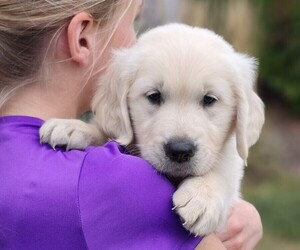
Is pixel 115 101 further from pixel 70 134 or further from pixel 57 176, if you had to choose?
pixel 57 176

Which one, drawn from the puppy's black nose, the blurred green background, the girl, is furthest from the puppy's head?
the blurred green background

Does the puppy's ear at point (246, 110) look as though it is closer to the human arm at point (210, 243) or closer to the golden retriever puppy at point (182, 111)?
the golden retriever puppy at point (182, 111)

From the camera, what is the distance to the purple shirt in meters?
2.71

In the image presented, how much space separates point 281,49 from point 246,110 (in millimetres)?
10087

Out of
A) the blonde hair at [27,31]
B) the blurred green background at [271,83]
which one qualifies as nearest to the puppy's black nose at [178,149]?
the blonde hair at [27,31]

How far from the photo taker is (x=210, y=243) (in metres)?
2.88

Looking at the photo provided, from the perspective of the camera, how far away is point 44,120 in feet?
10.4

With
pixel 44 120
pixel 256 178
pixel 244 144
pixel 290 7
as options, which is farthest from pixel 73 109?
pixel 290 7

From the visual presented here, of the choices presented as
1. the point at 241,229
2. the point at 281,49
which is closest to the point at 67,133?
the point at 241,229

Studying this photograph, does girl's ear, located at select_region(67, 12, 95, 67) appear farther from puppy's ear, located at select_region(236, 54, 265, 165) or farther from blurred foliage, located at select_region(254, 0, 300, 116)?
blurred foliage, located at select_region(254, 0, 300, 116)

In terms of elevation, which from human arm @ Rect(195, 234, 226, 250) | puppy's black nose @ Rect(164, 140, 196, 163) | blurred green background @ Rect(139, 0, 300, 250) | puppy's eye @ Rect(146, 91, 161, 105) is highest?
puppy's eye @ Rect(146, 91, 161, 105)

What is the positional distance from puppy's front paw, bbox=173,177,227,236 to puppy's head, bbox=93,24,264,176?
131mm

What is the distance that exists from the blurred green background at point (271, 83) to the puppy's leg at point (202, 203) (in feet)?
15.3

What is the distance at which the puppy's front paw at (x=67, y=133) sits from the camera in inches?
118
